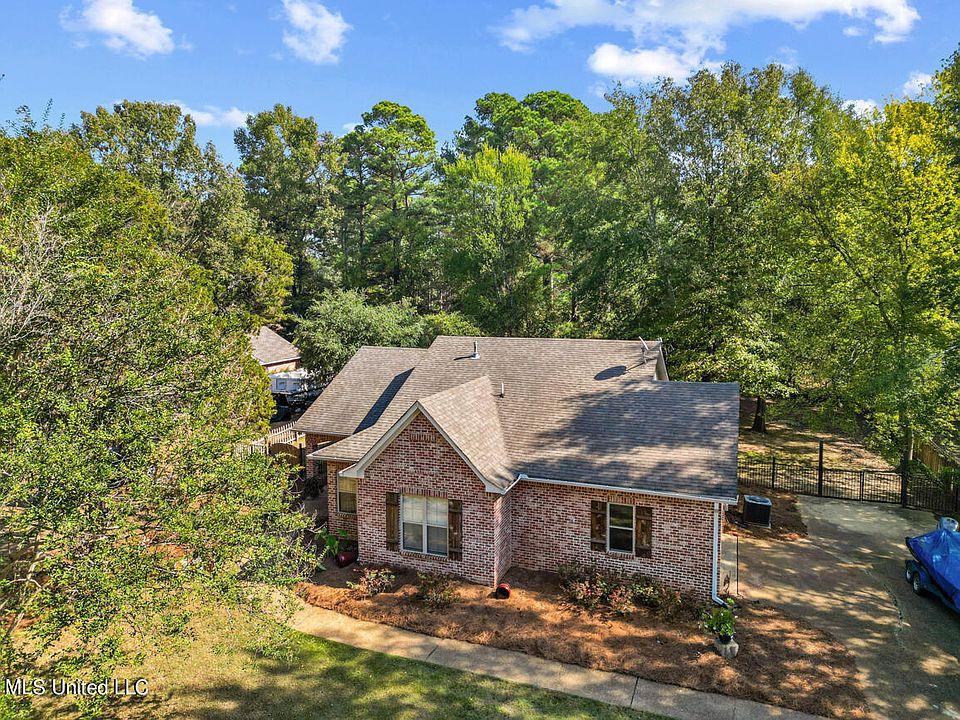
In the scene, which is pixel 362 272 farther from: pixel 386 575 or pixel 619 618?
pixel 619 618

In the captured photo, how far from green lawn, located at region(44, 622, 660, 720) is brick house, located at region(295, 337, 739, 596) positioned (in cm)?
379

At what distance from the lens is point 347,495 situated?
1791 centimetres

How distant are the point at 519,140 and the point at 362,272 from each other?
25100mm

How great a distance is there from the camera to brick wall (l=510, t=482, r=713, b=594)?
14.3 m

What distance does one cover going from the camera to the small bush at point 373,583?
1470cm

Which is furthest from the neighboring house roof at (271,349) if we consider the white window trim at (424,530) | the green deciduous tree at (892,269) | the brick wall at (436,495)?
the green deciduous tree at (892,269)

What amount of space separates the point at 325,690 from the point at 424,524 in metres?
5.17

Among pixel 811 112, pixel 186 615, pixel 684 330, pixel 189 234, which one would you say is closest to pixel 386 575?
pixel 186 615

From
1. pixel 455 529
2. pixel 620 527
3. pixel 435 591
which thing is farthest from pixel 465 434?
pixel 620 527

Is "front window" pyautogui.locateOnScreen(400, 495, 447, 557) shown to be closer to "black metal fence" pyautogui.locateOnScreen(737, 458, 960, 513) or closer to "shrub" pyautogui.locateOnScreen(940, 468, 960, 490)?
"black metal fence" pyautogui.locateOnScreen(737, 458, 960, 513)

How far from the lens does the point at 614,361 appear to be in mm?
19750

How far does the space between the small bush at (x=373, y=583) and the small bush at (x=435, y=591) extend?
2.64 ft

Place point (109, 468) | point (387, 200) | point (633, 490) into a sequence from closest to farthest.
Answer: point (109, 468)
point (633, 490)
point (387, 200)

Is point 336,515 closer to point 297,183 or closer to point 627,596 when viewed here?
point 627,596
